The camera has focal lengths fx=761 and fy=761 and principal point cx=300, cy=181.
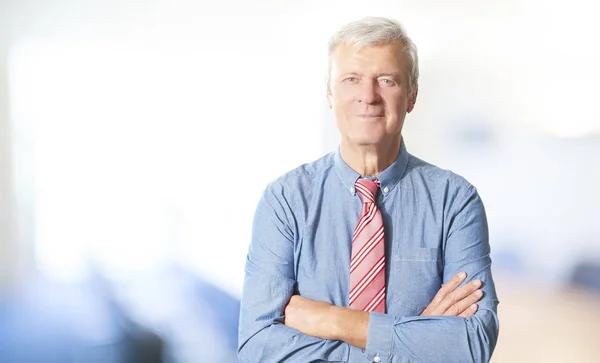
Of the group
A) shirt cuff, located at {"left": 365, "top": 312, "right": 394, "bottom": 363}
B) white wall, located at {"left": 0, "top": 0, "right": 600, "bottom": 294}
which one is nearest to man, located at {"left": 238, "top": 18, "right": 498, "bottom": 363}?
shirt cuff, located at {"left": 365, "top": 312, "right": 394, "bottom": 363}

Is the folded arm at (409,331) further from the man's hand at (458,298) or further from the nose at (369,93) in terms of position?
the nose at (369,93)

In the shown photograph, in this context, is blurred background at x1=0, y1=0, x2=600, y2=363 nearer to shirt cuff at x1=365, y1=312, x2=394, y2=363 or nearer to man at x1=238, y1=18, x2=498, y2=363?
man at x1=238, y1=18, x2=498, y2=363

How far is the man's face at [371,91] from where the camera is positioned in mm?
2078

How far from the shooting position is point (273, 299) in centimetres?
201

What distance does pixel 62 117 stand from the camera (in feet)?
11.2

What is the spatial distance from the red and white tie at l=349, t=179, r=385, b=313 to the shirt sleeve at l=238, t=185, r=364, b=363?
13 cm

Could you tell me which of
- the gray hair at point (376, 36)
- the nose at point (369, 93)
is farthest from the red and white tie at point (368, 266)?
the gray hair at point (376, 36)

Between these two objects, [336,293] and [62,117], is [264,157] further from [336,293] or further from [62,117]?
[336,293]

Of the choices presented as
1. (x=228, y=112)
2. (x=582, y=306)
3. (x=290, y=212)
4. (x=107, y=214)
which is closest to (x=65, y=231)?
(x=107, y=214)

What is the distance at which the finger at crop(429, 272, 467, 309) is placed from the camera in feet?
6.62

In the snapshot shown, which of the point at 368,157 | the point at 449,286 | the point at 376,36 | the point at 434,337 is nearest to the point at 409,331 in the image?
the point at 434,337

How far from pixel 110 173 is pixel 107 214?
0.61 ft

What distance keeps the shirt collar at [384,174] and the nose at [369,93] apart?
200 millimetres

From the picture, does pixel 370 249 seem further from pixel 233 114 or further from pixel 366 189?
pixel 233 114
